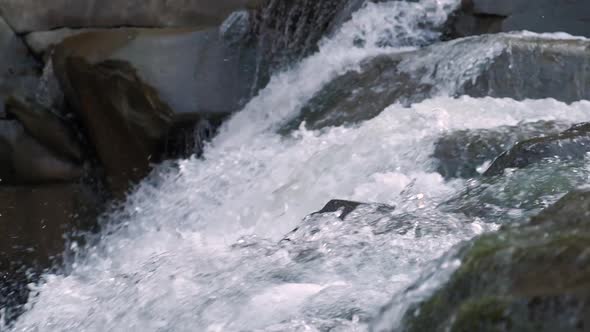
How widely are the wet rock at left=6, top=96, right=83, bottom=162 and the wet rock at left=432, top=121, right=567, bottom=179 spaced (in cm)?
320

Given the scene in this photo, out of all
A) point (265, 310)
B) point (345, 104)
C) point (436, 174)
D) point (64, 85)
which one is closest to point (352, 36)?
point (345, 104)

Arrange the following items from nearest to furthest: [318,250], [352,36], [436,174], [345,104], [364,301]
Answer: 1. [364,301]
2. [318,250]
3. [436,174]
4. [345,104]
5. [352,36]

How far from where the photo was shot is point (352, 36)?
18.2ft

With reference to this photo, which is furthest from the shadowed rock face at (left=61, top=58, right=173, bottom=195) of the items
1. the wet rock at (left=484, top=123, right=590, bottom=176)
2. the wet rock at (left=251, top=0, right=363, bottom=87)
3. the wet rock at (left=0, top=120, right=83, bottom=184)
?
the wet rock at (left=484, top=123, right=590, bottom=176)

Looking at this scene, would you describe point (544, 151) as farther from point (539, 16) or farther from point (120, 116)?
point (120, 116)

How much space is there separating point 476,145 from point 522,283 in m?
2.12

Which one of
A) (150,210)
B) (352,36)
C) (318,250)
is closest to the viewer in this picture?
(318,250)

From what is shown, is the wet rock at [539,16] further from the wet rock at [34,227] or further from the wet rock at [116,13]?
the wet rock at [34,227]

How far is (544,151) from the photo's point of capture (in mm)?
2957

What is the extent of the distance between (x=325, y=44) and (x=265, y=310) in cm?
354

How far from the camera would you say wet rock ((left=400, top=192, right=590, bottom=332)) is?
133cm

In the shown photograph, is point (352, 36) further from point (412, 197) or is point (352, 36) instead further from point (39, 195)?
point (412, 197)

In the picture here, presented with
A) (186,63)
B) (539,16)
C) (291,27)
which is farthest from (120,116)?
(539,16)

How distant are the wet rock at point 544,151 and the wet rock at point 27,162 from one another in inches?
147
